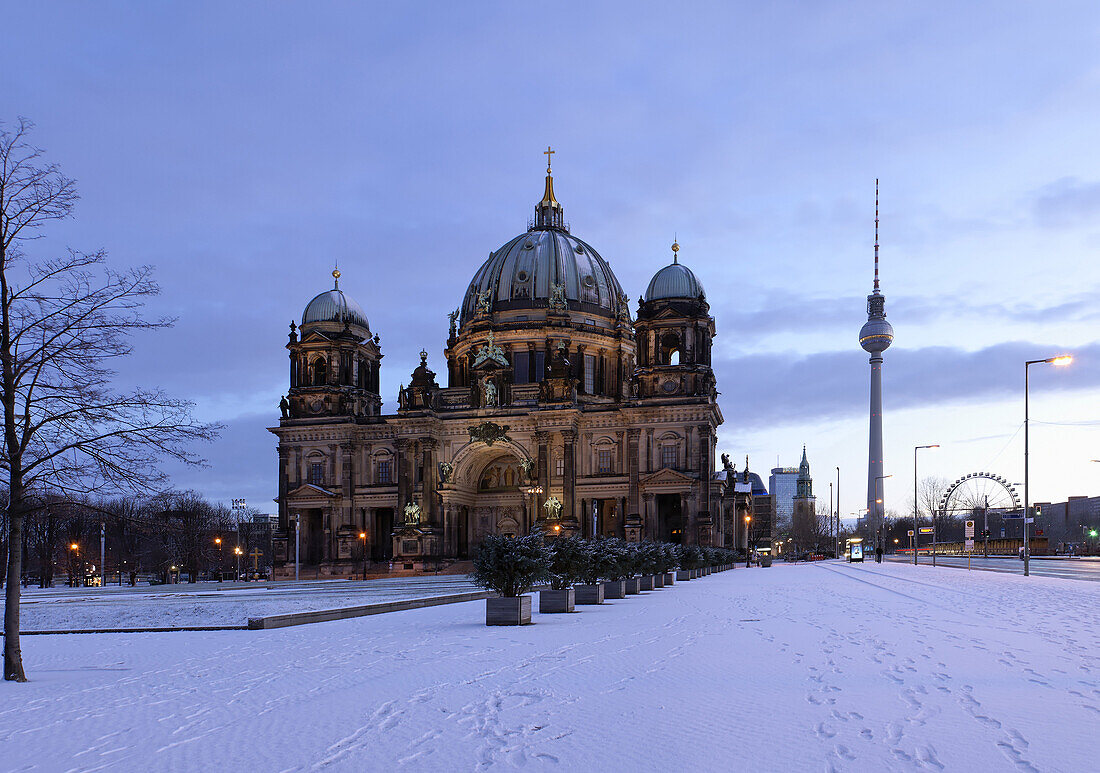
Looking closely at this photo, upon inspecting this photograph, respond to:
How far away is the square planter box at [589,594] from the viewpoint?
29.6 metres

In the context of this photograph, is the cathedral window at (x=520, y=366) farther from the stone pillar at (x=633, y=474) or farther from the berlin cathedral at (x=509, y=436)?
the stone pillar at (x=633, y=474)

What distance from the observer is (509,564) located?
77.2ft

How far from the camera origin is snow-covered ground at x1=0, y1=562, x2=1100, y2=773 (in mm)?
9070

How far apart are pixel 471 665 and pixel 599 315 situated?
83.3 meters

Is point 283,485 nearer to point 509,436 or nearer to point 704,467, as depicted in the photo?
point 509,436

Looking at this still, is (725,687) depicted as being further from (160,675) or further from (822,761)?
(160,675)

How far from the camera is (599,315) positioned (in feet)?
321

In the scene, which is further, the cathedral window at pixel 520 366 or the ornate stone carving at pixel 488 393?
the cathedral window at pixel 520 366

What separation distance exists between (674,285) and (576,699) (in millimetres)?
76015

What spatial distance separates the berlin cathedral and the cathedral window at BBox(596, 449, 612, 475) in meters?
0.19

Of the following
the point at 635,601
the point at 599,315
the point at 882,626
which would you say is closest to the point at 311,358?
the point at 599,315

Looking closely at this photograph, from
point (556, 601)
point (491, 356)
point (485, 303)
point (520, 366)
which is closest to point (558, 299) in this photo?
point (520, 366)

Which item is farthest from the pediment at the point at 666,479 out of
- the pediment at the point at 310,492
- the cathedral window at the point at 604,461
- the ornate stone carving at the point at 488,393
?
the pediment at the point at 310,492

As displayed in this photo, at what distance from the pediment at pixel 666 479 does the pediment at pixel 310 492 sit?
87.9ft
